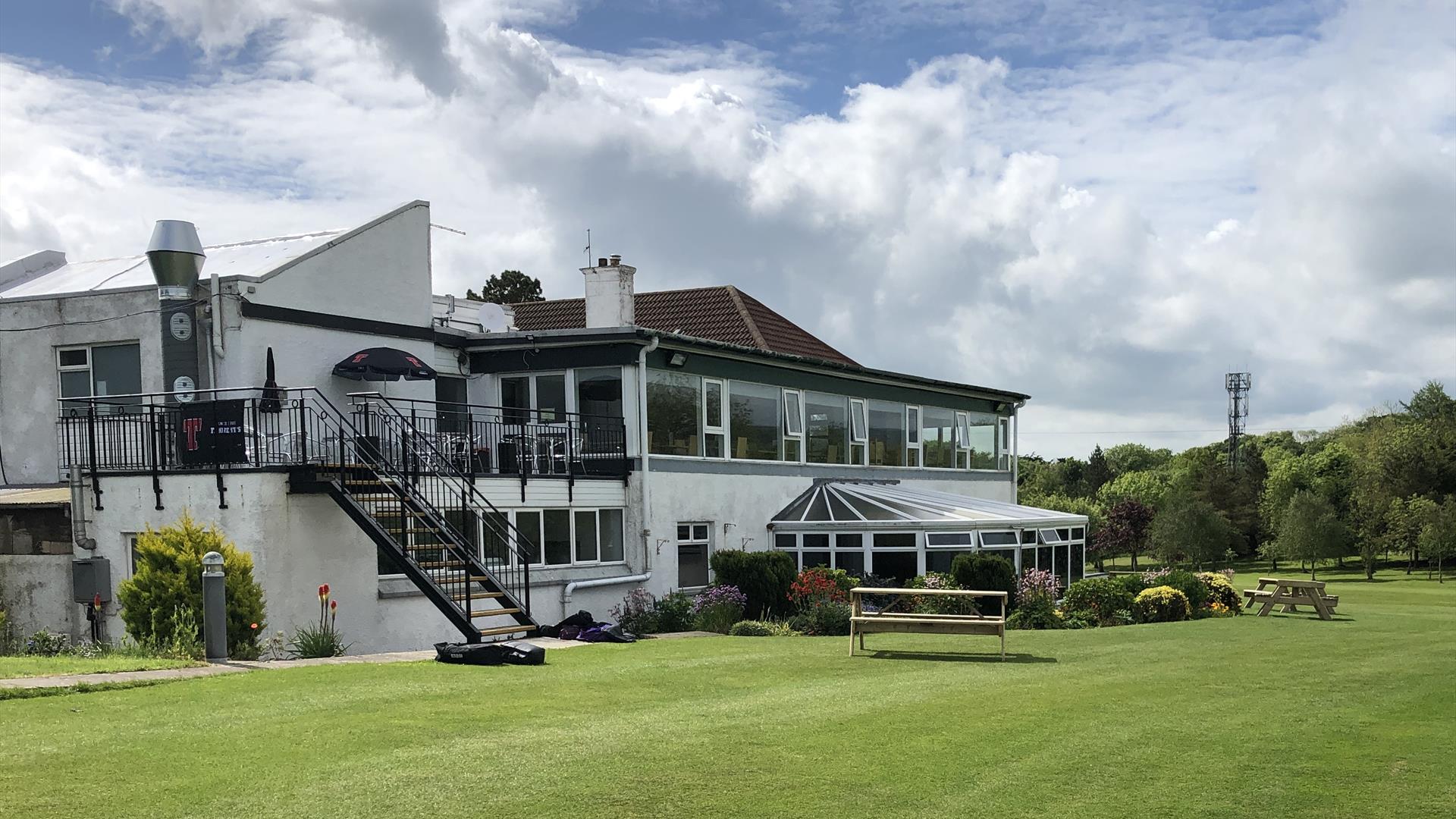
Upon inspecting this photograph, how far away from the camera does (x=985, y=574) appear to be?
22.0m

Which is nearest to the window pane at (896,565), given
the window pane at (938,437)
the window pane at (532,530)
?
the window pane at (938,437)

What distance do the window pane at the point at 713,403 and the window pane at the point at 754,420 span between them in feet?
0.85

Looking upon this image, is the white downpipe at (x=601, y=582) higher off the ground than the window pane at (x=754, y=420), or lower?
lower

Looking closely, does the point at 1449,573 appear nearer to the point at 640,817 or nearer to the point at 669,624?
the point at 669,624

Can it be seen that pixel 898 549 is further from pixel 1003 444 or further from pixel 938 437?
pixel 1003 444

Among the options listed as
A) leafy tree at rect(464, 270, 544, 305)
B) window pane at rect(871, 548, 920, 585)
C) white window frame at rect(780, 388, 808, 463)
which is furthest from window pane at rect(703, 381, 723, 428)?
leafy tree at rect(464, 270, 544, 305)

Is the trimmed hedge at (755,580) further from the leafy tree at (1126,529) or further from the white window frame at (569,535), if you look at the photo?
the leafy tree at (1126,529)

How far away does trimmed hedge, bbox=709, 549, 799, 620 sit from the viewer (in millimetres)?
21984

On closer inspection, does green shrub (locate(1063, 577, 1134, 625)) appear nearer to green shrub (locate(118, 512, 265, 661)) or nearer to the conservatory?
the conservatory

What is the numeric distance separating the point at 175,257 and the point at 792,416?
12.5 m

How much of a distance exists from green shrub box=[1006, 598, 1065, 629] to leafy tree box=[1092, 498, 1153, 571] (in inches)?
1805

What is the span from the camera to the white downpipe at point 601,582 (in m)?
20.6

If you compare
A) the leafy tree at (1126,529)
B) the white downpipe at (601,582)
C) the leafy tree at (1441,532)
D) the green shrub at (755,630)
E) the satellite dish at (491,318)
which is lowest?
the leafy tree at (1126,529)

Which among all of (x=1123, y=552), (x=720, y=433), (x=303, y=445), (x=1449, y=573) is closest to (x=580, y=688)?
(x=303, y=445)
